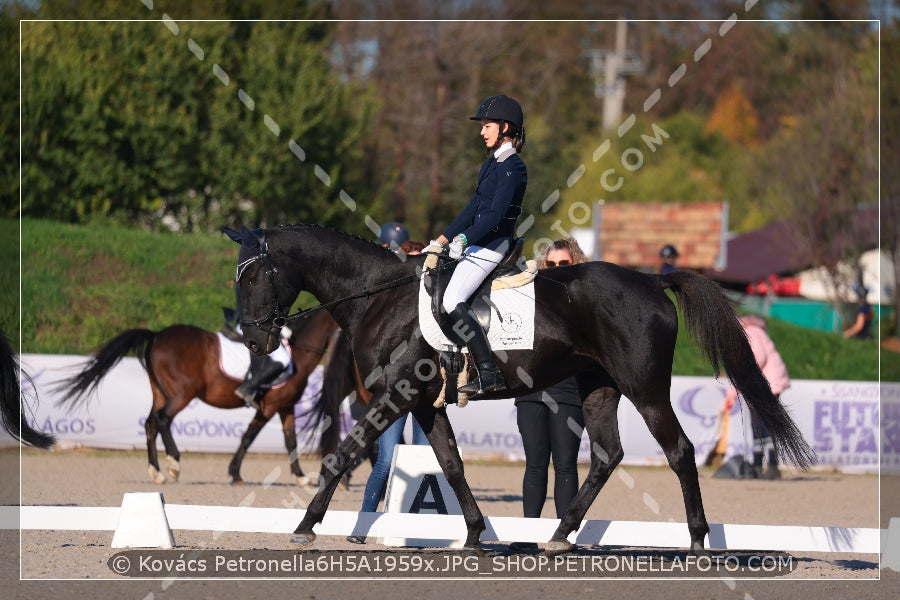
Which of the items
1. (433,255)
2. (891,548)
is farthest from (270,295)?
(891,548)

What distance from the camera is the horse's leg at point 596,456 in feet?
22.6

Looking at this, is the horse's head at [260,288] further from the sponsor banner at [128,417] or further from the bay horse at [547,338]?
the sponsor banner at [128,417]

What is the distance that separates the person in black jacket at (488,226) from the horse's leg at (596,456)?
745 millimetres

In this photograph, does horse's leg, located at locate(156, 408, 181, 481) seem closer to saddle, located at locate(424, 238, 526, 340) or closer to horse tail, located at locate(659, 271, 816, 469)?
saddle, located at locate(424, 238, 526, 340)

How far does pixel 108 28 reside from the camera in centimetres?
2417

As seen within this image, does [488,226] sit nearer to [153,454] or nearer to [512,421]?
[153,454]

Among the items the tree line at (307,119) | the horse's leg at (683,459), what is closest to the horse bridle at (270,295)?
the horse's leg at (683,459)

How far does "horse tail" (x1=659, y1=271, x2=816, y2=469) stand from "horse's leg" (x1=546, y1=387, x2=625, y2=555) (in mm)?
668

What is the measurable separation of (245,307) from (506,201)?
1704 mm

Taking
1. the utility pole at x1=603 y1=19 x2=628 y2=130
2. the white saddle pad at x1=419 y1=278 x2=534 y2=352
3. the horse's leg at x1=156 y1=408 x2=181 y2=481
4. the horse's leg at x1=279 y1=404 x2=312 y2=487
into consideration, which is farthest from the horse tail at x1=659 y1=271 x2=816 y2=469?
the utility pole at x1=603 y1=19 x2=628 y2=130

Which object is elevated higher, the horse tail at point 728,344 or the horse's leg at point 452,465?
the horse tail at point 728,344

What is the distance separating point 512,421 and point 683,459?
8459mm

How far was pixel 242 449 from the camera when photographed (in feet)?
38.9
